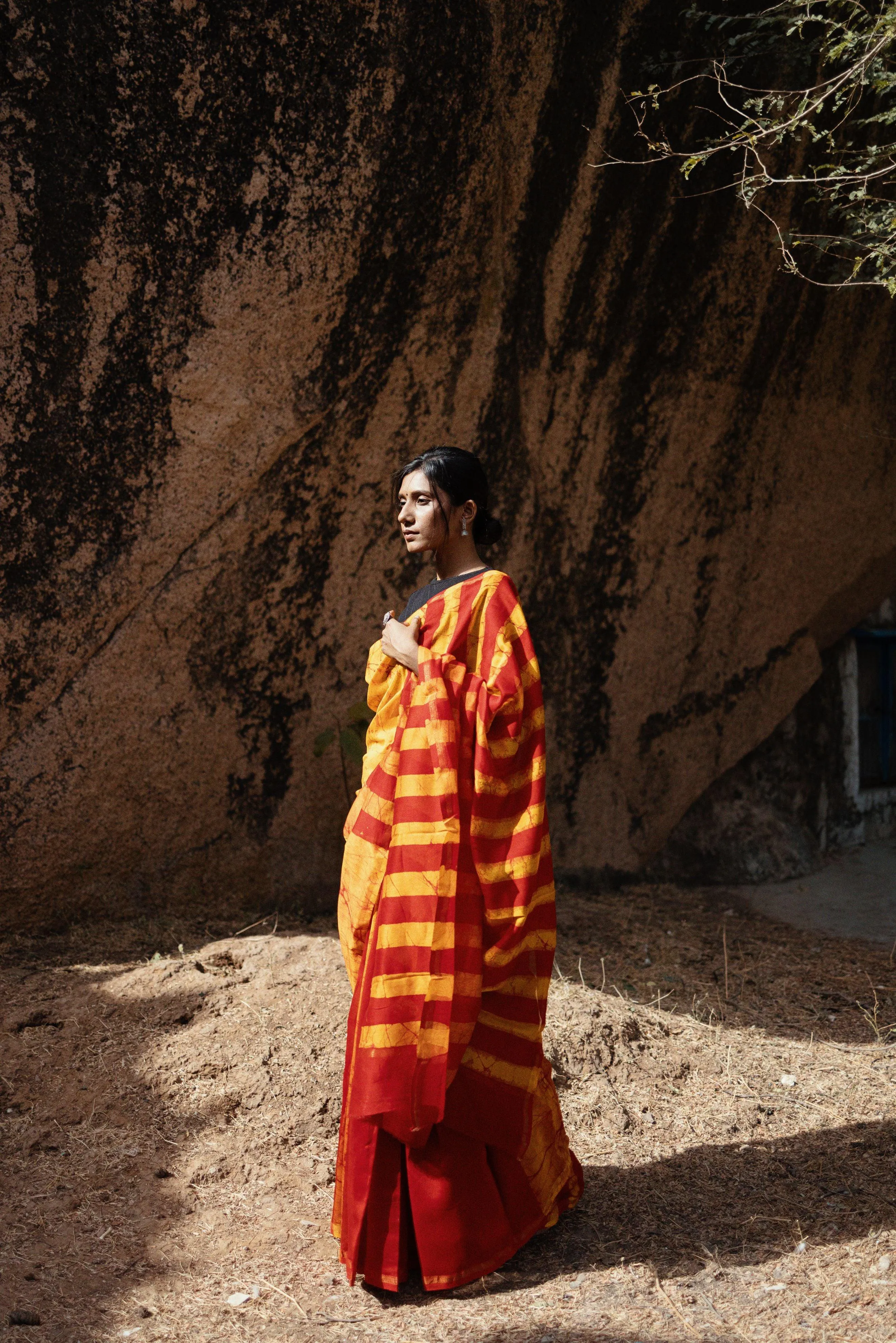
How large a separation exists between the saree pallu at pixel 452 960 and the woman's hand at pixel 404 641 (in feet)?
0.08

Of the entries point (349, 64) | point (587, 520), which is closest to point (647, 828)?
point (587, 520)

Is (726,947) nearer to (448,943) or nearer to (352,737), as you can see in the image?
(352,737)

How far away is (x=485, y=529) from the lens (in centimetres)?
256

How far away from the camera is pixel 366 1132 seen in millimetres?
2309

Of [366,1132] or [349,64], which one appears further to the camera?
[349,64]

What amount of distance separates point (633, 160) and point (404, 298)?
112cm

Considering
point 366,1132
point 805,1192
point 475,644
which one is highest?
point 475,644

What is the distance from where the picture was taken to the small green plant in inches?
174

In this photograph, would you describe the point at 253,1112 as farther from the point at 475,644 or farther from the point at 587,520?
the point at 587,520

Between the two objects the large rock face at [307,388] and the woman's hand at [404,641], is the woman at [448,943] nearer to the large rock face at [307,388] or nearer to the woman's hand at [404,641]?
the woman's hand at [404,641]

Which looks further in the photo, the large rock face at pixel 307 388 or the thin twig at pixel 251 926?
the thin twig at pixel 251 926

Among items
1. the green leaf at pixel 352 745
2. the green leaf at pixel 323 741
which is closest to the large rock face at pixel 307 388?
the green leaf at pixel 323 741

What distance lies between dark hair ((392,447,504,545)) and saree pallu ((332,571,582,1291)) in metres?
0.16

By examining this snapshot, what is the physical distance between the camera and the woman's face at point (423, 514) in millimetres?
2475
